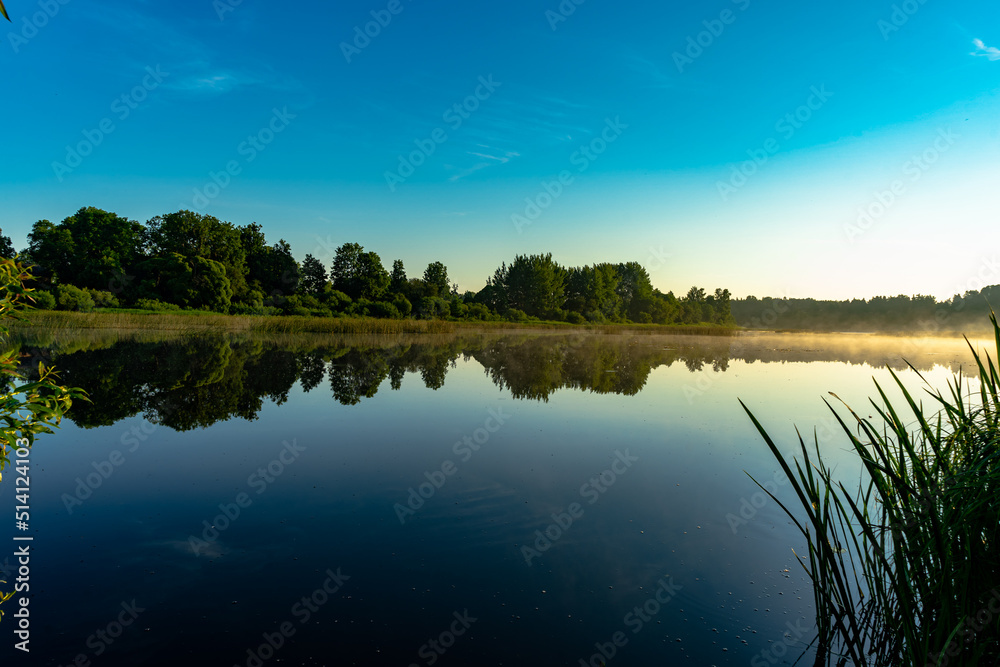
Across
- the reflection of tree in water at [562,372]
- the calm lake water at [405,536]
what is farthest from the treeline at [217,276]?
the calm lake water at [405,536]

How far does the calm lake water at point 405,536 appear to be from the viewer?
143 inches

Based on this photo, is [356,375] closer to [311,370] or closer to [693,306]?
[311,370]

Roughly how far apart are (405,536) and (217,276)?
203 feet

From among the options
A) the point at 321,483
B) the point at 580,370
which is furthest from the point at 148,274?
the point at 321,483

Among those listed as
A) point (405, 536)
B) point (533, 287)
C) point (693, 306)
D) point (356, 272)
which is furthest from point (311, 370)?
point (693, 306)

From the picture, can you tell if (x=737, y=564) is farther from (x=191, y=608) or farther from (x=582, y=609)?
(x=191, y=608)

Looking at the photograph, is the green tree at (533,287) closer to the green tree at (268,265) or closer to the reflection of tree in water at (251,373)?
the green tree at (268,265)

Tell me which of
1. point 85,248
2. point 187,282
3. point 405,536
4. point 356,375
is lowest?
point 405,536

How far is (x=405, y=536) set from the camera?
17.2 ft

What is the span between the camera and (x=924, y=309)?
92.8 meters

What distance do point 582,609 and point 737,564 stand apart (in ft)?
6.05

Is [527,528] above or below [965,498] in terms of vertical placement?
below

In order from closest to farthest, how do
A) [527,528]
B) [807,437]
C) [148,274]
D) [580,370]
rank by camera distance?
[527,528], [807,437], [580,370], [148,274]

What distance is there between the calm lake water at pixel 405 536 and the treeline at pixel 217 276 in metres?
44.2
